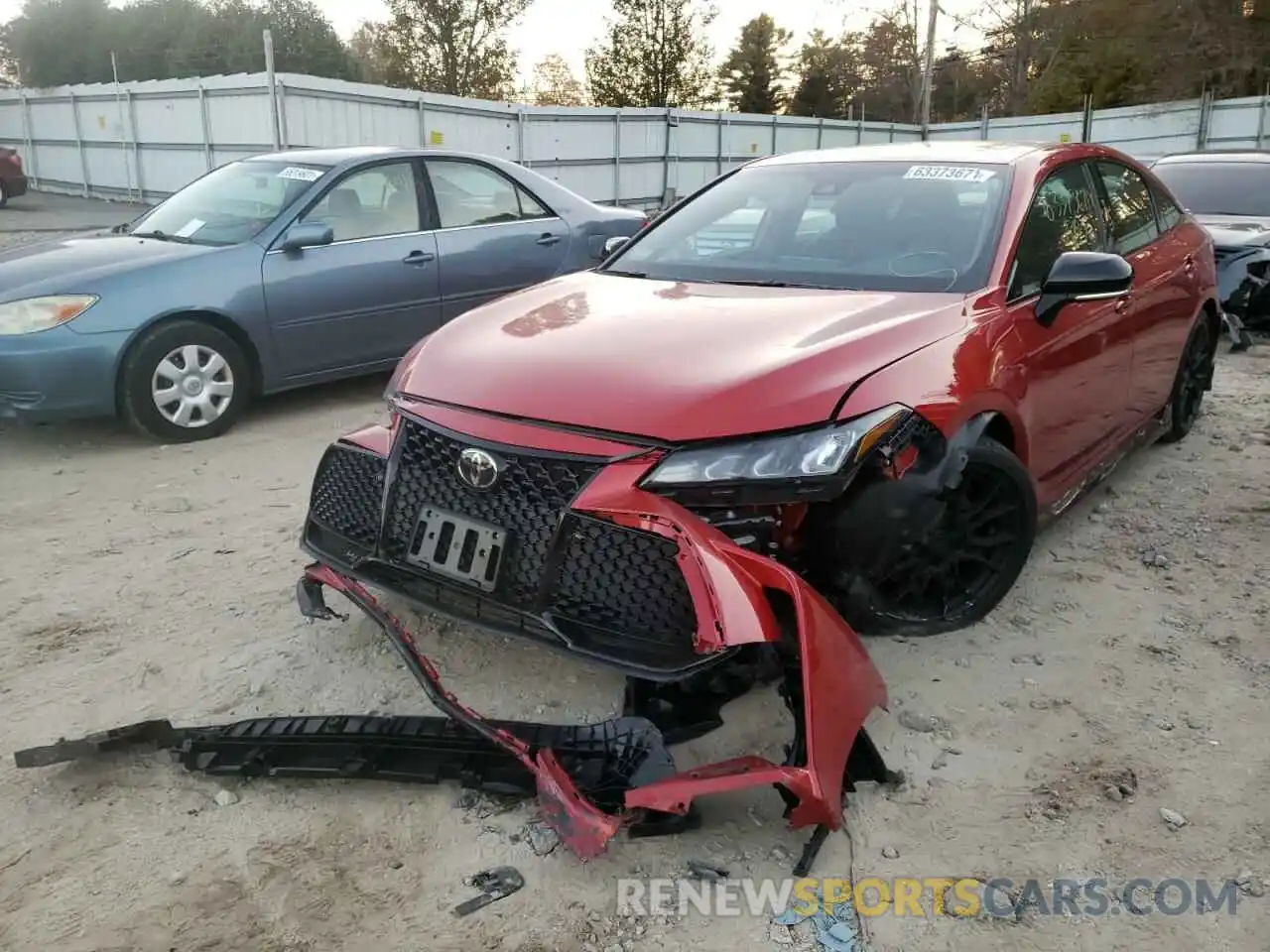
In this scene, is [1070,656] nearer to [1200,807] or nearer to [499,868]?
[1200,807]

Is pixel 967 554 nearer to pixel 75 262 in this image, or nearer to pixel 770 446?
pixel 770 446

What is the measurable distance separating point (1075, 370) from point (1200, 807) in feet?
5.40

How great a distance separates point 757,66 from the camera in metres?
50.3

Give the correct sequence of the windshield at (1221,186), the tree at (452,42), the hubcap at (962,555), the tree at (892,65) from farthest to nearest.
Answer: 1. the tree at (892,65)
2. the tree at (452,42)
3. the windshield at (1221,186)
4. the hubcap at (962,555)

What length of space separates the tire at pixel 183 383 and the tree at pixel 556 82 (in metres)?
→ 42.9

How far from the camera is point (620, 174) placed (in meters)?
19.6

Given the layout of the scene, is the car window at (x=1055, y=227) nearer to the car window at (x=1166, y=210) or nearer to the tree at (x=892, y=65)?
the car window at (x=1166, y=210)

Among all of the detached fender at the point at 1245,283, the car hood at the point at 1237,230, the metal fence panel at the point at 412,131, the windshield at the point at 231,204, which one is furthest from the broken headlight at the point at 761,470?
the metal fence panel at the point at 412,131

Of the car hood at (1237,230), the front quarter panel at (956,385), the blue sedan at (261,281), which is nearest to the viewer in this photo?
the front quarter panel at (956,385)

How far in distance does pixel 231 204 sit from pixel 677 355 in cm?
426

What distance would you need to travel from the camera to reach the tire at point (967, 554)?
9.91 ft

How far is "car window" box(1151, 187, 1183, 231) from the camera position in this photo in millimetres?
4984

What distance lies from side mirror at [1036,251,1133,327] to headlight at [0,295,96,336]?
14.3 feet

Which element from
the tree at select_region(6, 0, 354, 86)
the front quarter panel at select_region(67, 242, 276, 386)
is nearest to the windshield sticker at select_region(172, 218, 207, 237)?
the front quarter panel at select_region(67, 242, 276, 386)
